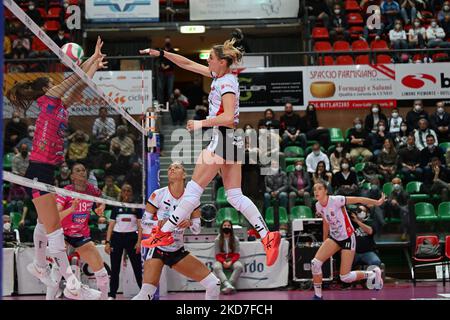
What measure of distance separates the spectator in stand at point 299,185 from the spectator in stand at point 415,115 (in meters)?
4.11

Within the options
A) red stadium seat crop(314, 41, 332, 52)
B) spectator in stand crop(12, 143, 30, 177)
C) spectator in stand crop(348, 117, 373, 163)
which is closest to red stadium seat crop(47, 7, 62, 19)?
red stadium seat crop(314, 41, 332, 52)

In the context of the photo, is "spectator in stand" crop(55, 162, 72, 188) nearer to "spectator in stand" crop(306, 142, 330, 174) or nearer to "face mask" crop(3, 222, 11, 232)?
"face mask" crop(3, 222, 11, 232)

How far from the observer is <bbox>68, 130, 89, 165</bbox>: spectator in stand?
8244mm

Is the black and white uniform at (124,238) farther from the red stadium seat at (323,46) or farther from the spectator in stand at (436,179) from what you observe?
the red stadium seat at (323,46)

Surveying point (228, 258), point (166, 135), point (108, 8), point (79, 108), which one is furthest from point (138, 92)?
point (79, 108)

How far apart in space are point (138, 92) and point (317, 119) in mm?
5213

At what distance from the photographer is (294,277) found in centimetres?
1281

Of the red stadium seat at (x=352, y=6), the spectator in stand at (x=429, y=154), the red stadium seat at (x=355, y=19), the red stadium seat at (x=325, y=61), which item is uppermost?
the red stadium seat at (x=352, y=6)

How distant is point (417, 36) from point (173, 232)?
50.7ft

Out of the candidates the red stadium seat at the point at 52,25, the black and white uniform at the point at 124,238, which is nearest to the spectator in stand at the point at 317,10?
the red stadium seat at the point at 52,25

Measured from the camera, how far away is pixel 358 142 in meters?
17.3

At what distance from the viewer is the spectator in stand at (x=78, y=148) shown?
824 centimetres

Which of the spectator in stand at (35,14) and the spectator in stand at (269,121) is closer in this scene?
the spectator in stand at (269,121)
